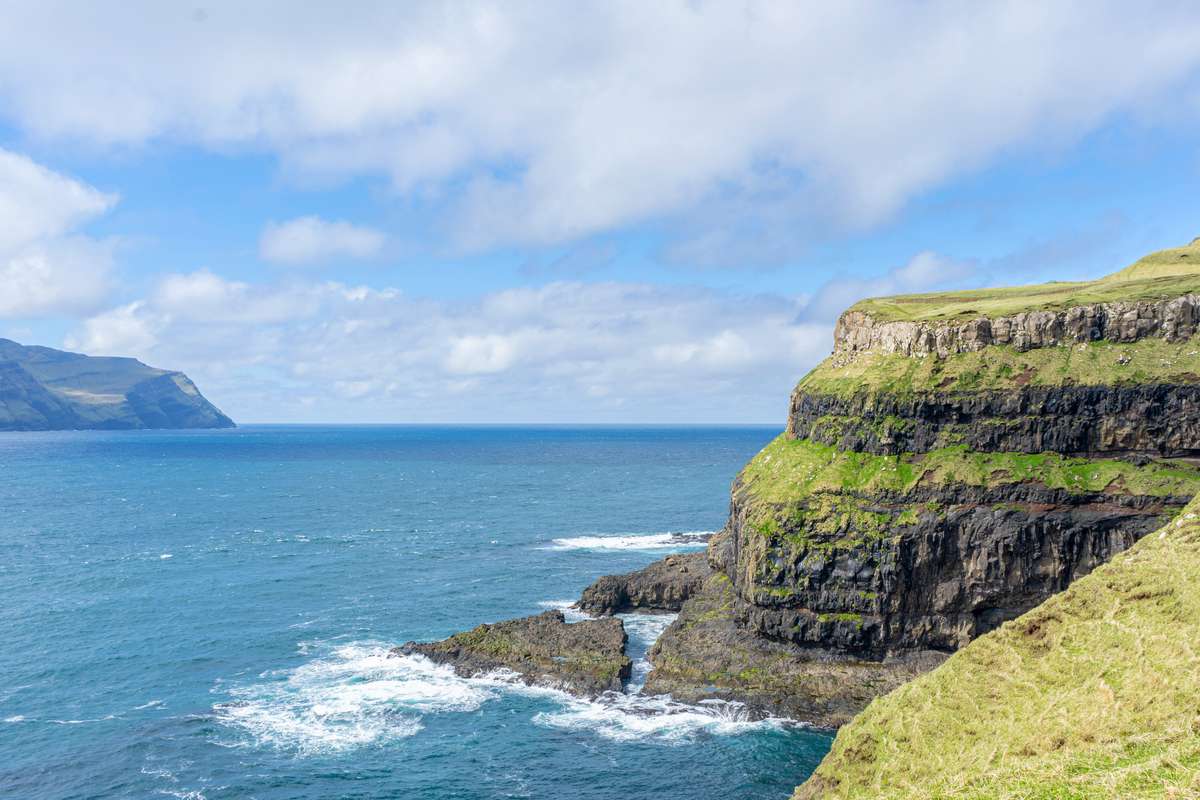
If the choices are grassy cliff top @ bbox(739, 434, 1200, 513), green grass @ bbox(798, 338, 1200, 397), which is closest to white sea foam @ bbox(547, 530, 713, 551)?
grassy cliff top @ bbox(739, 434, 1200, 513)

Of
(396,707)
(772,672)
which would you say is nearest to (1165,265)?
(772,672)

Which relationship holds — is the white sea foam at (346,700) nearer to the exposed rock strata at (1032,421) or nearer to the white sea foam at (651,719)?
the white sea foam at (651,719)

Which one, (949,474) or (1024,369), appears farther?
(1024,369)

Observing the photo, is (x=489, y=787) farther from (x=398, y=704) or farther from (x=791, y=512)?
(x=791, y=512)

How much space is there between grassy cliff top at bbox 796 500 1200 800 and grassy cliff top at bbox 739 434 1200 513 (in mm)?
19406

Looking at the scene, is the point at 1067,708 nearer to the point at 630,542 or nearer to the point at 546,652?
the point at 546,652

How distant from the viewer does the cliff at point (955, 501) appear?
48.6 metres

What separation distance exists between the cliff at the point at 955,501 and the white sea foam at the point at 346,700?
1587 centimetres

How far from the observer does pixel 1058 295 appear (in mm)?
61281

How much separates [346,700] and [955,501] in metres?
46.1

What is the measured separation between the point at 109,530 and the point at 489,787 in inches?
3783

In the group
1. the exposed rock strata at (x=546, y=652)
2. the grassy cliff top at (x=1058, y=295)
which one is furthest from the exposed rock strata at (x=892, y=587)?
the grassy cliff top at (x=1058, y=295)

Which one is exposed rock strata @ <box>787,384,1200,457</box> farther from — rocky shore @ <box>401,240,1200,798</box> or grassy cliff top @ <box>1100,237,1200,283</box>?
grassy cliff top @ <box>1100,237,1200,283</box>

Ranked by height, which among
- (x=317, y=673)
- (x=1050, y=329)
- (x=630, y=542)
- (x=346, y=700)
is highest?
(x=1050, y=329)
